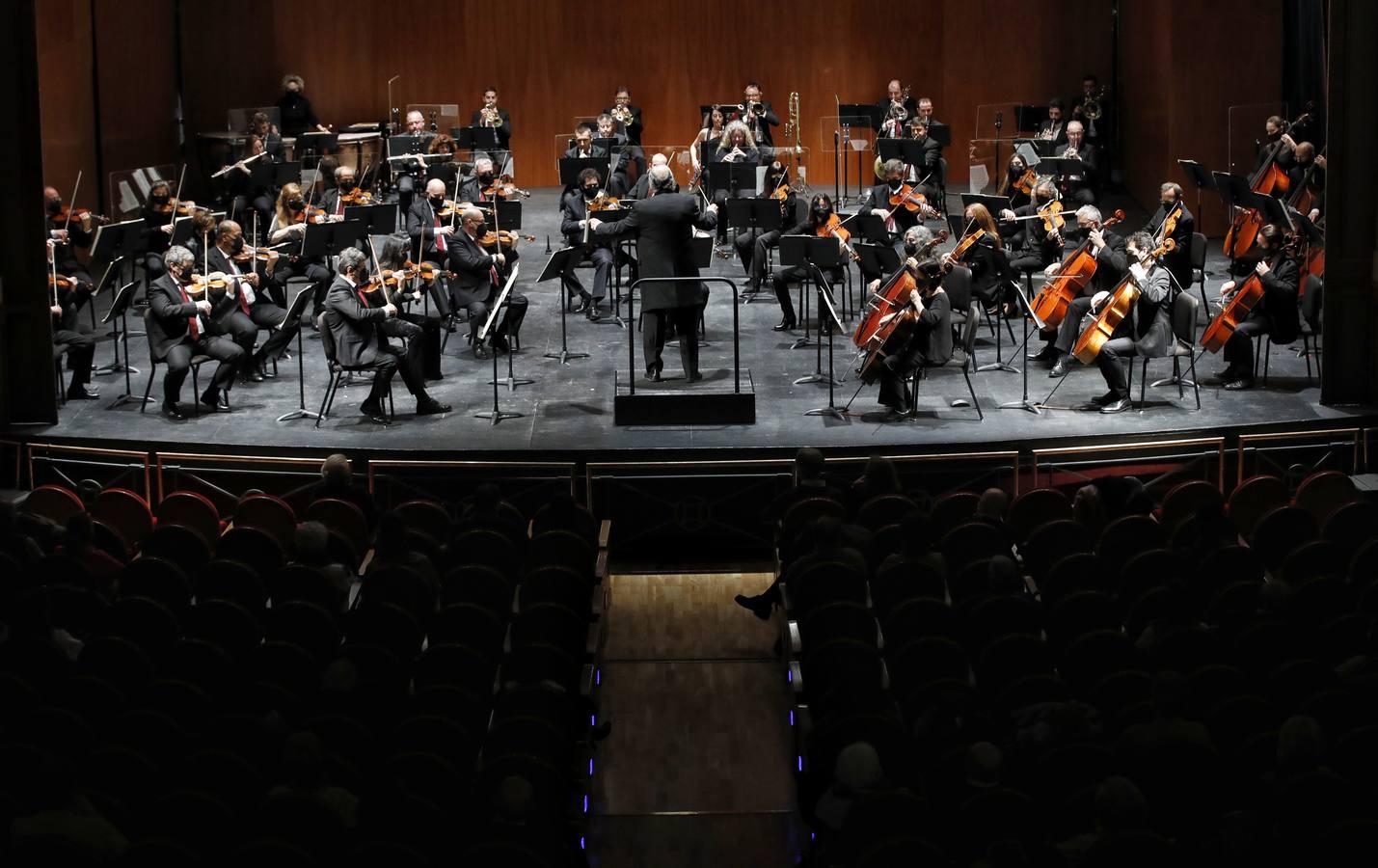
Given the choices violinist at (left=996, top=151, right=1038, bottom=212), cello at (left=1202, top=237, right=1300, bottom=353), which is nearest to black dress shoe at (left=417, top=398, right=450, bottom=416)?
cello at (left=1202, top=237, right=1300, bottom=353)

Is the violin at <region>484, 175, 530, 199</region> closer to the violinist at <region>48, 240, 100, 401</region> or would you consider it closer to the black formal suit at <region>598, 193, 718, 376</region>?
the black formal suit at <region>598, 193, 718, 376</region>

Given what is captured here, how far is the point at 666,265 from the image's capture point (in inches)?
456

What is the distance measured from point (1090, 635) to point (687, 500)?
4015 mm

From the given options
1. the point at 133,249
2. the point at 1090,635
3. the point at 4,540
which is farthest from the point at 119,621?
the point at 133,249

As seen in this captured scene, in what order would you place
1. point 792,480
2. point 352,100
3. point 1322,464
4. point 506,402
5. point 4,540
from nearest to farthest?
1. point 4,540
2. point 792,480
3. point 1322,464
4. point 506,402
5. point 352,100

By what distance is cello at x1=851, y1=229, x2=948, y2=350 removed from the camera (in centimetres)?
1109

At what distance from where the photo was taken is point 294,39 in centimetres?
2061

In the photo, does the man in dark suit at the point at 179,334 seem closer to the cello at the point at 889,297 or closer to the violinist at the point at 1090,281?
the cello at the point at 889,297

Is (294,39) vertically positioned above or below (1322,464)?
above

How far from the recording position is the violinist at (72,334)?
1195 centimetres

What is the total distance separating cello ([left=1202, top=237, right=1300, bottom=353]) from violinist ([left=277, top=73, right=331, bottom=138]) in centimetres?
1067

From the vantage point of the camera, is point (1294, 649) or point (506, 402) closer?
point (1294, 649)

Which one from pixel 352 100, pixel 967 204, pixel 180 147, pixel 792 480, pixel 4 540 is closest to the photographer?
pixel 4 540

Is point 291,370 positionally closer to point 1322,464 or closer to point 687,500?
point 687,500
